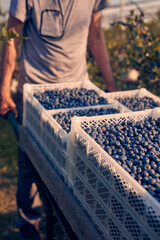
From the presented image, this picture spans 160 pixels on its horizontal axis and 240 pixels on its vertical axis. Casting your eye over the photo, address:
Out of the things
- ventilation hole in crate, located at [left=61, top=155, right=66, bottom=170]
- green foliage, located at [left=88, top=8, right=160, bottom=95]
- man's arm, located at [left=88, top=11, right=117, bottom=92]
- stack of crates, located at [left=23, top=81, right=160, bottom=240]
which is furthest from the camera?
man's arm, located at [left=88, top=11, right=117, bottom=92]

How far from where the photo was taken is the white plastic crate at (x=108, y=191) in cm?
129

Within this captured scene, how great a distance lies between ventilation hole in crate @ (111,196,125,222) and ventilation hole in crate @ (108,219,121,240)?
53mm

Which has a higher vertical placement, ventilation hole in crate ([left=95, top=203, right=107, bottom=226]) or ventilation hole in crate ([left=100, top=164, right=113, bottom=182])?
ventilation hole in crate ([left=100, top=164, right=113, bottom=182])

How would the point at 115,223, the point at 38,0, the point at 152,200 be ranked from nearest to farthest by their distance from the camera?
the point at 152,200, the point at 115,223, the point at 38,0

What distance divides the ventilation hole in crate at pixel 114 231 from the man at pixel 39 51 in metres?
1.32

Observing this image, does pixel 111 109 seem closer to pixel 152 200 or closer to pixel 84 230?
pixel 84 230

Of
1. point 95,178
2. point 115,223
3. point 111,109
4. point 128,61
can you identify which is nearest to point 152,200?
point 115,223

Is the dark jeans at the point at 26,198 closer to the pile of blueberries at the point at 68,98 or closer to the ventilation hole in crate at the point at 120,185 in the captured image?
the pile of blueberries at the point at 68,98

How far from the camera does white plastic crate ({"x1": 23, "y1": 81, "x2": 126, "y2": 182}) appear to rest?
2.04 metres

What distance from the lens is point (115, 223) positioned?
1.48 meters

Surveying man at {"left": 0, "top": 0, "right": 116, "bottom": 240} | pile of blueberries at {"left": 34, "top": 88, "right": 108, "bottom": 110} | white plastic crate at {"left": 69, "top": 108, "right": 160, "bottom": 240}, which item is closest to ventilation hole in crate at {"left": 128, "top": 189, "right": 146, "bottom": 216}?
white plastic crate at {"left": 69, "top": 108, "right": 160, "bottom": 240}

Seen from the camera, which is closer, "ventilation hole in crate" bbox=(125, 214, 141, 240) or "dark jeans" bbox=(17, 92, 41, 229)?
"ventilation hole in crate" bbox=(125, 214, 141, 240)

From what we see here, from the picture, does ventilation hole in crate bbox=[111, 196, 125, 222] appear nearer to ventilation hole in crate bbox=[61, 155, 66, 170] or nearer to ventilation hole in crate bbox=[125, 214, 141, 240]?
ventilation hole in crate bbox=[125, 214, 141, 240]

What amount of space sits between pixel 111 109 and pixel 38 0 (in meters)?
1.10
